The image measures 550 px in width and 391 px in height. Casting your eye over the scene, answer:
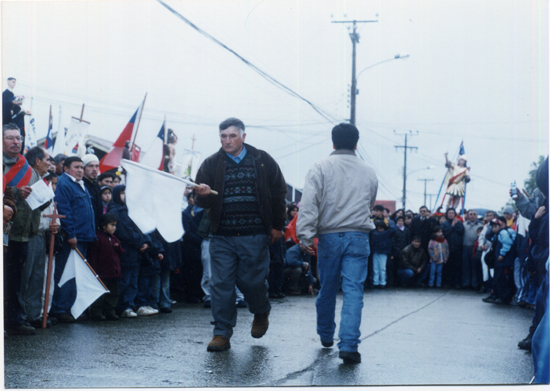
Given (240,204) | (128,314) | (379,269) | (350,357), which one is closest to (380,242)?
(379,269)

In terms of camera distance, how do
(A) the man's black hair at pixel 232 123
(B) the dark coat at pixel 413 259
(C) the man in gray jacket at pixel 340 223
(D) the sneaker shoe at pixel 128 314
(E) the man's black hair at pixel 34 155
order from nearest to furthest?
(C) the man in gray jacket at pixel 340 223 → (A) the man's black hair at pixel 232 123 → (E) the man's black hair at pixel 34 155 → (D) the sneaker shoe at pixel 128 314 → (B) the dark coat at pixel 413 259

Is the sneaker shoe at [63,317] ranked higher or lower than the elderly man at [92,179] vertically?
lower

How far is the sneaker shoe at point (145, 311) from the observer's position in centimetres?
862

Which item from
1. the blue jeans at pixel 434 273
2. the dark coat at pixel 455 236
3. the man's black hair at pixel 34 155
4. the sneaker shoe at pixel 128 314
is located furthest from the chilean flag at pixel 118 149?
the dark coat at pixel 455 236

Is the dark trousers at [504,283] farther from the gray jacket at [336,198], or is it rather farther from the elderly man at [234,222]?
the elderly man at [234,222]

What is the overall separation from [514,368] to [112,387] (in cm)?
A: 303

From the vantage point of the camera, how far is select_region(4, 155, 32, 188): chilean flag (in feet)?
21.0

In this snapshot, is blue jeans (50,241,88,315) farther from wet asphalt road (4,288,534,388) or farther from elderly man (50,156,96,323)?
wet asphalt road (4,288,534,388)

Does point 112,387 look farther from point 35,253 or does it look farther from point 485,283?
point 485,283

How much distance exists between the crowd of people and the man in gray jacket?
5 cm

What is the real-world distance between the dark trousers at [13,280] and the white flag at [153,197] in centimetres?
141

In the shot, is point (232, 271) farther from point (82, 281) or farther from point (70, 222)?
point (70, 222)

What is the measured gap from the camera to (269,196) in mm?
5973

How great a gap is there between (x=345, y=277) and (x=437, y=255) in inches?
455
